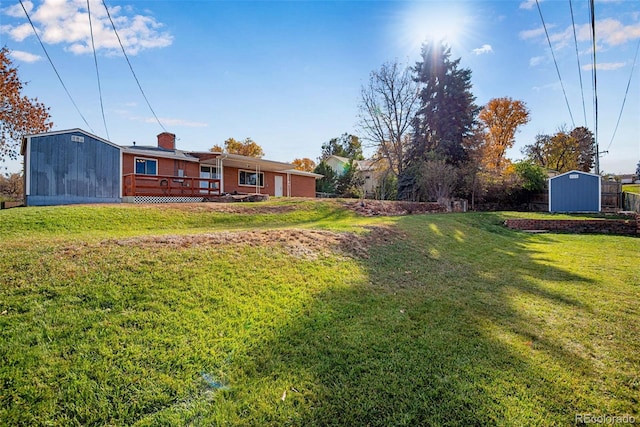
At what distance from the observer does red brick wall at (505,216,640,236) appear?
41.7 ft

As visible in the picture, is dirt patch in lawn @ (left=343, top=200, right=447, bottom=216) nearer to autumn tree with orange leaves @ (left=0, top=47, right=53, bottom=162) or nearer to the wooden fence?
the wooden fence

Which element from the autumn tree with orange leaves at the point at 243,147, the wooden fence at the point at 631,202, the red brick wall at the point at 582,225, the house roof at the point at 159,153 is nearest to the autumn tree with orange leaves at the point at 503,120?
the wooden fence at the point at 631,202

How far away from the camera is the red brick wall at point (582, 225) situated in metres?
12.7

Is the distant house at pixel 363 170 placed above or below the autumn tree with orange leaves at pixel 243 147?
below

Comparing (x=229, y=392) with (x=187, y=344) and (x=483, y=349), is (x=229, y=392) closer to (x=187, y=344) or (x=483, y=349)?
(x=187, y=344)

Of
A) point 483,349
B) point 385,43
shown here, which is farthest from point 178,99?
point 483,349

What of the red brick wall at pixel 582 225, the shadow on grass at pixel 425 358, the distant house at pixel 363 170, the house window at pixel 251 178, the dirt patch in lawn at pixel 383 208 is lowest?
the shadow on grass at pixel 425 358

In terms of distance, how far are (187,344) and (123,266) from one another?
6.45 ft

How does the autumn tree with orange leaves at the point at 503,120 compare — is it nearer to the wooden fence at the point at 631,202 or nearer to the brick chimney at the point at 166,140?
the wooden fence at the point at 631,202

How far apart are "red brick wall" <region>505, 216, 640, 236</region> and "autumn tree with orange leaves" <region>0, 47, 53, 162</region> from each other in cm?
3099

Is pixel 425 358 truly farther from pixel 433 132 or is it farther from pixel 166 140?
pixel 433 132

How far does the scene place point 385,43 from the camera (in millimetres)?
14656

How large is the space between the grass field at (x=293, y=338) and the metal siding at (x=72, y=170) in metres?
8.90

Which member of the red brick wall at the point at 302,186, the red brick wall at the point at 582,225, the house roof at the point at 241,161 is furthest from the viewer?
the red brick wall at the point at 302,186
